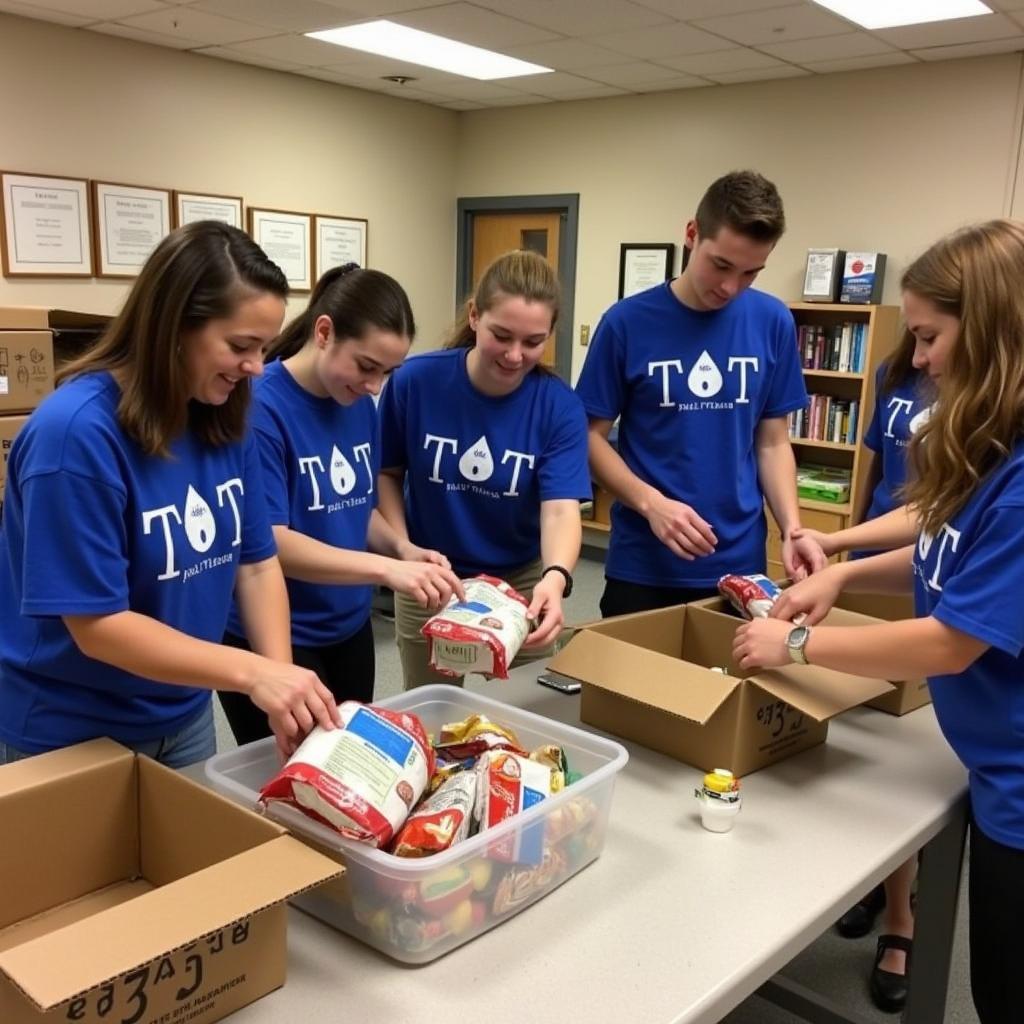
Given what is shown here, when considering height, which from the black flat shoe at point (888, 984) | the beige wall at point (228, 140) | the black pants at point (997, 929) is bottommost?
the black flat shoe at point (888, 984)

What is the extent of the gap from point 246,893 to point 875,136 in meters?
4.74

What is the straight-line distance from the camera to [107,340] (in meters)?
1.22

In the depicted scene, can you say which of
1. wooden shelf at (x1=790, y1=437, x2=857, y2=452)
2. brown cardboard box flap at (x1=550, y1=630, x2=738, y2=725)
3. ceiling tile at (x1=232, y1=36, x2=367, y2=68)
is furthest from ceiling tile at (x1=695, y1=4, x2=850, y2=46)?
brown cardboard box flap at (x1=550, y1=630, x2=738, y2=725)

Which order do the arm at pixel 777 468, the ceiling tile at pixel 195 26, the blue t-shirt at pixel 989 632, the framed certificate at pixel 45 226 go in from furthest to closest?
the framed certificate at pixel 45 226
the ceiling tile at pixel 195 26
the arm at pixel 777 468
the blue t-shirt at pixel 989 632

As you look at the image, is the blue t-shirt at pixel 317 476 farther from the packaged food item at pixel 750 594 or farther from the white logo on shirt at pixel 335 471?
the packaged food item at pixel 750 594

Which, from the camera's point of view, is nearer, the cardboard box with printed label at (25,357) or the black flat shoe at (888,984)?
the black flat shoe at (888,984)

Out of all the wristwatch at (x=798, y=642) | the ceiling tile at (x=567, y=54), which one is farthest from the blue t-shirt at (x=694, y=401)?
the ceiling tile at (x=567, y=54)

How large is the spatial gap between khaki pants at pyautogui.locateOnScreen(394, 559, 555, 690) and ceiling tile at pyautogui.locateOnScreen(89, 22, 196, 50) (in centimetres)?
341

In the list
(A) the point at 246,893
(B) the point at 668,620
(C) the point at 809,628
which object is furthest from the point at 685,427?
(A) the point at 246,893

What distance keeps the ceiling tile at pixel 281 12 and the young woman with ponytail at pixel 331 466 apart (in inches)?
105

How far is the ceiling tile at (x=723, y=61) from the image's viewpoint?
437cm

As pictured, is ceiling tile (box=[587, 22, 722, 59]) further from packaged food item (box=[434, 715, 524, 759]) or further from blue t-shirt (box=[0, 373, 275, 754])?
packaged food item (box=[434, 715, 524, 759])

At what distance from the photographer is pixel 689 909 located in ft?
3.61

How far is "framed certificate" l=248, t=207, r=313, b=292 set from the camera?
5.16 metres
